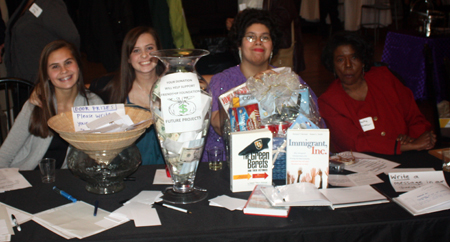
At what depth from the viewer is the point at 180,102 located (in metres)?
1.17

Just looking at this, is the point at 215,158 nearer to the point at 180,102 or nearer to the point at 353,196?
the point at 180,102

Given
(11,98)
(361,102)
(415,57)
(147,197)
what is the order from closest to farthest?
1. (147,197)
2. (361,102)
3. (11,98)
4. (415,57)

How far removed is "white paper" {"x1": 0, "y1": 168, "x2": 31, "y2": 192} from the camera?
143 cm

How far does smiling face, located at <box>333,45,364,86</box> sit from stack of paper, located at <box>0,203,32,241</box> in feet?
6.56

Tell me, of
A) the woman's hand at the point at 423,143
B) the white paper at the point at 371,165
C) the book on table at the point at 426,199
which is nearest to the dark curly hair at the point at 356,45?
the woman's hand at the point at 423,143

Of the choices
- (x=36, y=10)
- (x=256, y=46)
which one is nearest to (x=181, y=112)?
(x=256, y=46)

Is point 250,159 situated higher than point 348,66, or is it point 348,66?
point 348,66

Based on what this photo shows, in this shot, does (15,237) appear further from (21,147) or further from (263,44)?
(263,44)

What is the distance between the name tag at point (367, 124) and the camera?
2262mm

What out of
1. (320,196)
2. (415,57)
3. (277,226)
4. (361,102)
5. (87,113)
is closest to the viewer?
(277,226)

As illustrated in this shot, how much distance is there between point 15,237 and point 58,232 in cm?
12

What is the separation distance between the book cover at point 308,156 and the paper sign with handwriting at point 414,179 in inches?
11.2

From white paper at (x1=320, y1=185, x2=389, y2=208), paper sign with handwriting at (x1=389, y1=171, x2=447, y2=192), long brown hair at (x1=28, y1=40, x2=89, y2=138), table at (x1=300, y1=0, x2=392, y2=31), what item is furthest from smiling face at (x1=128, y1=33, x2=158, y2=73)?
table at (x1=300, y1=0, x2=392, y2=31)

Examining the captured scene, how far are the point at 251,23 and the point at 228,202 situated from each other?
1.40m
